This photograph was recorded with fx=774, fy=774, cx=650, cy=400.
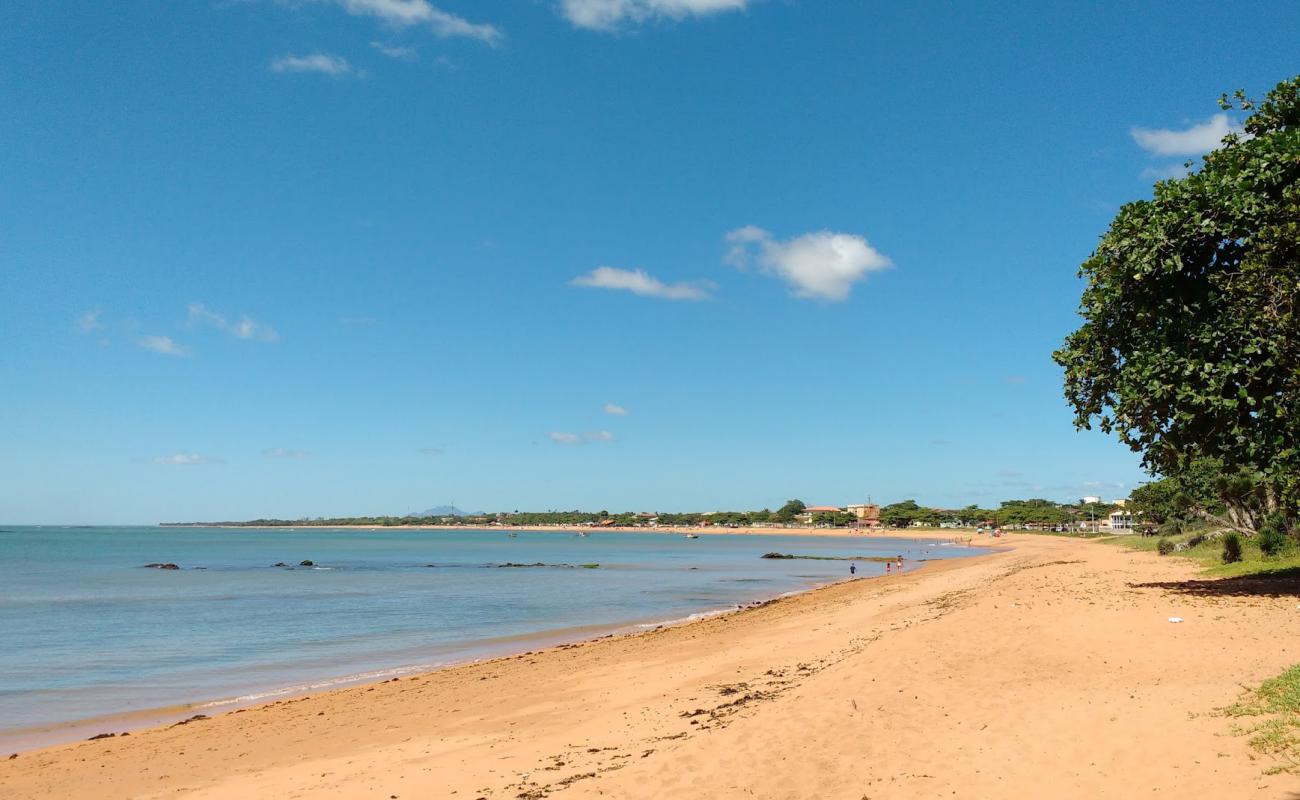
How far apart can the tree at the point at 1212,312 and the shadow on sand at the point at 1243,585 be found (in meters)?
2.75

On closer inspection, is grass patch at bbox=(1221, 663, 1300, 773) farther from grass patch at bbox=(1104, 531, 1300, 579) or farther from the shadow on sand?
grass patch at bbox=(1104, 531, 1300, 579)

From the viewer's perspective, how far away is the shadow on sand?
19.3 m

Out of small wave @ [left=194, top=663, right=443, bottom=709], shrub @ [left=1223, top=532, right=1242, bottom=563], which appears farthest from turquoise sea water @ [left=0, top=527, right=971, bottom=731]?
shrub @ [left=1223, top=532, right=1242, bottom=563]

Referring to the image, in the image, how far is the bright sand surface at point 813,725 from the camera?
896 centimetres

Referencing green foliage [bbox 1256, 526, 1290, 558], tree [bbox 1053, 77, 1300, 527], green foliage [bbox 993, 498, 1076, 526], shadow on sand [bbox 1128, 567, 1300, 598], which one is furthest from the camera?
green foliage [bbox 993, 498, 1076, 526]

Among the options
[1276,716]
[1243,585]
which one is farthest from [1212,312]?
[1276,716]

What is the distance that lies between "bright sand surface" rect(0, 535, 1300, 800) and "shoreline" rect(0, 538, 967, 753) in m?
1.03

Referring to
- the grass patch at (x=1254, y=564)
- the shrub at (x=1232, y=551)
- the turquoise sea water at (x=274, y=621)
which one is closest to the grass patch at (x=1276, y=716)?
the grass patch at (x=1254, y=564)

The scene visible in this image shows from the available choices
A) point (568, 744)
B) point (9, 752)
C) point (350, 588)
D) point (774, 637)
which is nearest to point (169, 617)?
point (350, 588)

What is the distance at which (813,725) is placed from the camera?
11.0m

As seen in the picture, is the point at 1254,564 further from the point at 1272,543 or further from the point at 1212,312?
the point at 1212,312

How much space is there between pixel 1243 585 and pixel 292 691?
25.6m

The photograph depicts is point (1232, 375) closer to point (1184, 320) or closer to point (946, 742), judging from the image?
point (1184, 320)

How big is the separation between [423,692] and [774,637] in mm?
10741
